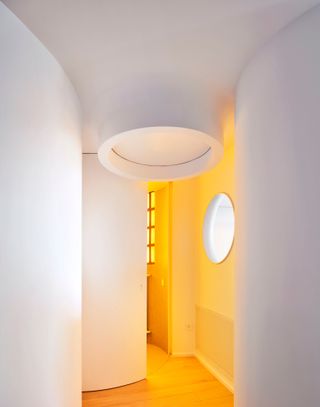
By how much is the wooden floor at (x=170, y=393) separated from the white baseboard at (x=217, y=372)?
0.15 ft

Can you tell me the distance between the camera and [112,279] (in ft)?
12.0

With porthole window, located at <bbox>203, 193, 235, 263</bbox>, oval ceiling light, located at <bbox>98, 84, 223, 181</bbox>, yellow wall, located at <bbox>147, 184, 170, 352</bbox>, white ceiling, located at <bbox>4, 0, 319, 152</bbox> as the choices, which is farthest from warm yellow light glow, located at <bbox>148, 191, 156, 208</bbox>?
white ceiling, located at <bbox>4, 0, 319, 152</bbox>

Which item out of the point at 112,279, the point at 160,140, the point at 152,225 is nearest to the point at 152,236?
the point at 152,225

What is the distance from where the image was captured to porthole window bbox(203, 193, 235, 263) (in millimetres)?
4316

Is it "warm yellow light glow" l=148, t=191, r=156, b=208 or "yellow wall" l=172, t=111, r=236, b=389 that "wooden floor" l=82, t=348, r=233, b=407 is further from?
"warm yellow light glow" l=148, t=191, r=156, b=208

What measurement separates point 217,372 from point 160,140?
261cm

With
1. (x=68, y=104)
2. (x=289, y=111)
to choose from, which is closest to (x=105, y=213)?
(x=68, y=104)

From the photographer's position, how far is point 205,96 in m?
2.36

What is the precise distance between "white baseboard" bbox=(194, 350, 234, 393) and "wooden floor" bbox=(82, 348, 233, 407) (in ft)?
0.15

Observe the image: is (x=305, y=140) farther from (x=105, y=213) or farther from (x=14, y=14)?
(x=105, y=213)

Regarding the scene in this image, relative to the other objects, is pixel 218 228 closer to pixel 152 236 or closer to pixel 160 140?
pixel 152 236

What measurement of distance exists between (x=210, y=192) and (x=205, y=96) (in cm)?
206

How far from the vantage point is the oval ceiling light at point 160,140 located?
7.35 feet

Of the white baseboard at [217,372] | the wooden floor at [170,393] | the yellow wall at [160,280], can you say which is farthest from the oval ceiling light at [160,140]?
the white baseboard at [217,372]
